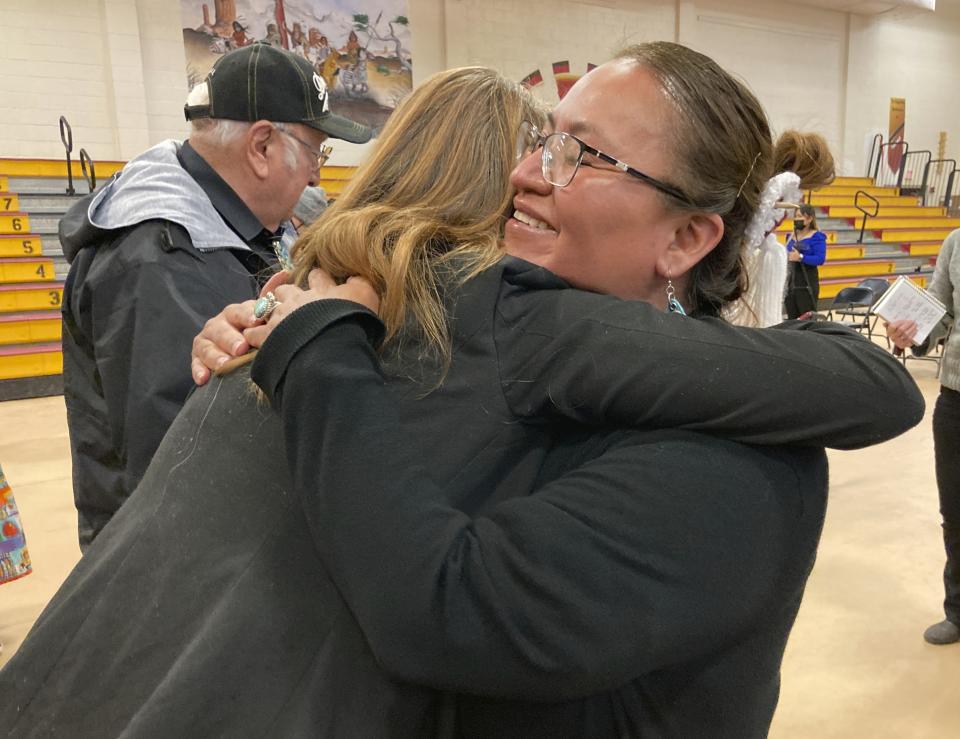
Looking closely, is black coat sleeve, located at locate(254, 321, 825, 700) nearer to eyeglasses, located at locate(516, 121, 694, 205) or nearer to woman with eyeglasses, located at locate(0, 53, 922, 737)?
woman with eyeglasses, located at locate(0, 53, 922, 737)

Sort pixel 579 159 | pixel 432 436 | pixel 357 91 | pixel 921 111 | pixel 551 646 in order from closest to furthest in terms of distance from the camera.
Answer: pixel 551 646 < pixel 432 436 < pixel 579 159 < pixel 357 91 < pixel 921 111

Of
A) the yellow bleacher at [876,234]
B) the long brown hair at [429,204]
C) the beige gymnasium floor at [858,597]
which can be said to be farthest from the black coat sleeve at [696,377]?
the yellow bleacher at [876,234]

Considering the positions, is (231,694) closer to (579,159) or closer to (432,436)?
(432,436)

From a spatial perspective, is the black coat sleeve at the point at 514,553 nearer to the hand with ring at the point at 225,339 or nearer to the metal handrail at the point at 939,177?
the hand with ring at the point at 225,339

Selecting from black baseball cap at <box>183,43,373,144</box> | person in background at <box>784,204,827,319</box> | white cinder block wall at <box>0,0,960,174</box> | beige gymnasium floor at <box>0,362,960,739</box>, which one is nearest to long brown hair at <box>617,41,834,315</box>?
black baseball cap at <box>183,43,373,144</box>

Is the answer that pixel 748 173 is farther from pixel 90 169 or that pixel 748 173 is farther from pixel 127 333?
pixel 90 169

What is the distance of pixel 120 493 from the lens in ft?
6.02

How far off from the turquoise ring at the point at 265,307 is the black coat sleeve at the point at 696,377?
254 mm

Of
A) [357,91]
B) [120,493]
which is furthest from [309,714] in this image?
[357,91]

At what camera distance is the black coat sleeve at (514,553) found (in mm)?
680

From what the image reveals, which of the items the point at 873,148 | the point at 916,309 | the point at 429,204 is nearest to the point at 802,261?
the point at 916,309

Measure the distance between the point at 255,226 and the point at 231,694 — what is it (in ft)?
4.94

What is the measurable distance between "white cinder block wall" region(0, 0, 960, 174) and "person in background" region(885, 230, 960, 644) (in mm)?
1878

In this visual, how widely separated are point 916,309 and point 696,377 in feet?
8.80
